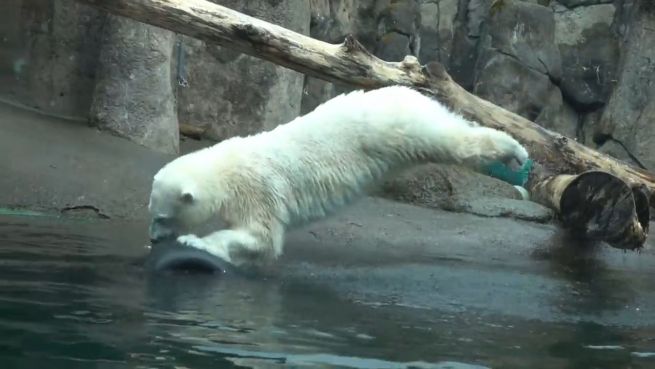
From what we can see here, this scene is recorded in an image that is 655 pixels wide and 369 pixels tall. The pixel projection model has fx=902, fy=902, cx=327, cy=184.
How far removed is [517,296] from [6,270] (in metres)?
2.75

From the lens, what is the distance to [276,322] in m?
3.84

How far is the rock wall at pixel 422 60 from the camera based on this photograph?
9.66 metres

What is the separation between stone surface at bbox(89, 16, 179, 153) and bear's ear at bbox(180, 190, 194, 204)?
12.9 feet

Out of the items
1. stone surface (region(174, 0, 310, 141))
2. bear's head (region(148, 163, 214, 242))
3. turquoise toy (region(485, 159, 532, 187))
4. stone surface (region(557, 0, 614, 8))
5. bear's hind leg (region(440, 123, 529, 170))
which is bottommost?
bear's head (region(148, 163, 214, 242))

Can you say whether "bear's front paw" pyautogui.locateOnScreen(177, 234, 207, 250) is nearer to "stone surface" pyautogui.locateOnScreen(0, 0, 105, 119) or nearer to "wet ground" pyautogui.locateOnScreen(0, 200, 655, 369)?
"wet ground" pyautogui.locateOnScreen(0, 200, 655, 369)

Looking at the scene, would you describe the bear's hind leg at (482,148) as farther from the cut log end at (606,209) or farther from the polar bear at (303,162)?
the cut log end at (606,209)

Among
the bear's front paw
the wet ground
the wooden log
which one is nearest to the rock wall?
the wooden log

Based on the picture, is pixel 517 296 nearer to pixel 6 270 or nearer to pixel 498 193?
pixel 6 270

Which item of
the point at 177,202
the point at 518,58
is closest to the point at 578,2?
the point at 518,58

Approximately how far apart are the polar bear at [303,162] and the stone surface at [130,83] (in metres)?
3.76

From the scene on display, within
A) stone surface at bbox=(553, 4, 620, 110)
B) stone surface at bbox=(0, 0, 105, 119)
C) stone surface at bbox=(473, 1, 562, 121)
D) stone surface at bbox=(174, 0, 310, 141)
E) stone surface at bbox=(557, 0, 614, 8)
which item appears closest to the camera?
stone surface at bbox=(0, 0, 105, 119)

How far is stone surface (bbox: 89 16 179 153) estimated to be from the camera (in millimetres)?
9344

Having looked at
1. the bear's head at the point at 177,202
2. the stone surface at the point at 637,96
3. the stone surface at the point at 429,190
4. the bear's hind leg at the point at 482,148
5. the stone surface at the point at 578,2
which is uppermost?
the stone surface at the point at 578,2

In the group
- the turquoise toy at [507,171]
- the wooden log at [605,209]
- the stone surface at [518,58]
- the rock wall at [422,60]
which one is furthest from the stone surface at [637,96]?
the turquoise toy at [507,171]
